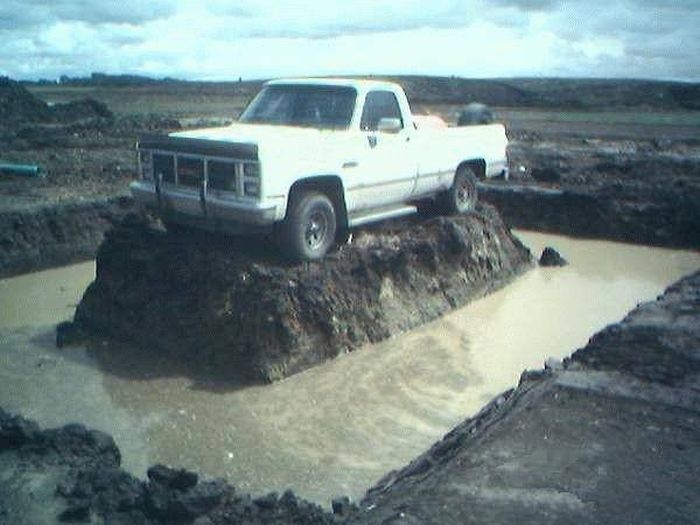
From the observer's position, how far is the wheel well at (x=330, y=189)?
8508mm

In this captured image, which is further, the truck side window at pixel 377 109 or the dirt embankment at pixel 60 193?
the dirt embankment at pixel 60 193

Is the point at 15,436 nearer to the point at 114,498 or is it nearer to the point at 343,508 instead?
the point at 114,498

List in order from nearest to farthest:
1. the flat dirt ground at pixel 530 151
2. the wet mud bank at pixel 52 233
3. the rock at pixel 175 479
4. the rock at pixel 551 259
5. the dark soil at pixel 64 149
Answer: the rock at pixel 175 479, the wet mud bank at pixel 52 233, the rock at pixel 551 259, the dark soil at pixel 64 149, the flat dirt ground at pixel 530 151

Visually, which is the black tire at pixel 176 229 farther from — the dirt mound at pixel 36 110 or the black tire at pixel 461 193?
the dirt mound at pixel 36 110

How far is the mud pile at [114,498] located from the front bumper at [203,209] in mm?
3123

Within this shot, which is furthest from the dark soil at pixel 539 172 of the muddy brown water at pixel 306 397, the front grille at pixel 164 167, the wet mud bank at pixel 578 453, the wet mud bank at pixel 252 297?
the wet mud bank at pixel 578 453

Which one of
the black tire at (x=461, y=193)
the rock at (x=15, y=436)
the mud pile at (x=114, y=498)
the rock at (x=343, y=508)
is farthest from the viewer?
the black tire at (x=461, y=193)

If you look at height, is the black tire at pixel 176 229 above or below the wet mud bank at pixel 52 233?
above

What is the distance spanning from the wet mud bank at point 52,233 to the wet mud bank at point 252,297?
3.17m

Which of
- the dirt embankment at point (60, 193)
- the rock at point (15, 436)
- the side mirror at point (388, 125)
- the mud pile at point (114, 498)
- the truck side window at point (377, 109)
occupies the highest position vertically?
the truck side window at point (377, 109)

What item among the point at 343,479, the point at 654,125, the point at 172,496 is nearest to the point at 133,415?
the point at 343,479

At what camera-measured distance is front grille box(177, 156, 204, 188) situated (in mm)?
8336

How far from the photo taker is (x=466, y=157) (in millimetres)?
11375

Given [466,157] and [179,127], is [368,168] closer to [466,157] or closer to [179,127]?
[466,157]
